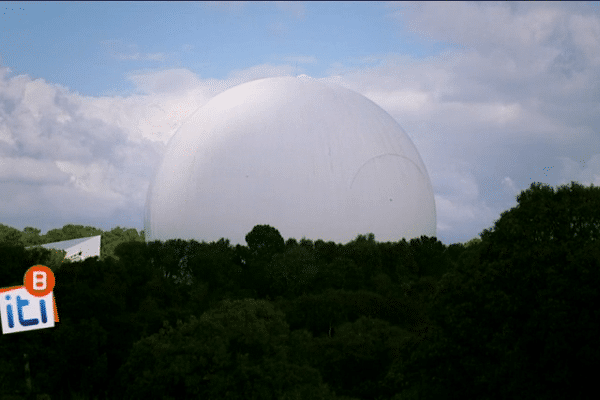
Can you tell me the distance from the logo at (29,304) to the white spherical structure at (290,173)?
78.0 ft

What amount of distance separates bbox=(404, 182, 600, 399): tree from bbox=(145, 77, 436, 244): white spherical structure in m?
22.6

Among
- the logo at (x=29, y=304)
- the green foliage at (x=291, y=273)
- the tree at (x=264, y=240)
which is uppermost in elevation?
the tree at (x=264, y=240)

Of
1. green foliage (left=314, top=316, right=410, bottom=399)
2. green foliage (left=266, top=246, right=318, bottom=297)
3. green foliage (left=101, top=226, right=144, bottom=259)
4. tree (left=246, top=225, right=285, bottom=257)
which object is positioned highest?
green foliage (left=101, top=226, right=144, bottom=259)

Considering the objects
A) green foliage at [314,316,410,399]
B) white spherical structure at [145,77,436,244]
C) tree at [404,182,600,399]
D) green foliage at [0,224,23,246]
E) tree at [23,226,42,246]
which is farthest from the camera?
tree at [23,226,42,246]

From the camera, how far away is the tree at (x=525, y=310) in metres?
17.0

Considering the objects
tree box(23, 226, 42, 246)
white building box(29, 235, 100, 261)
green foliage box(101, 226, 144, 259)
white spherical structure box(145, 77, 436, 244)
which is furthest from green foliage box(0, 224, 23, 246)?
white spherical structure box(145, 77, 436, 244)

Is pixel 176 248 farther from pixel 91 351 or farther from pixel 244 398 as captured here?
pixel 244 398

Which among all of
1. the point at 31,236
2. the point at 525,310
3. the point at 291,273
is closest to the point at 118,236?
the point at 31,236

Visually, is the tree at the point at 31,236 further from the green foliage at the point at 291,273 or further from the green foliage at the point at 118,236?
the green foliage at the point at 291,273

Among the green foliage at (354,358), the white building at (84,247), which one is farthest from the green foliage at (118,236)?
the green foliage at (354,358)

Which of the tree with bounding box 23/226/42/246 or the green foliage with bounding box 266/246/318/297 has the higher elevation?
the tree with bounding box 23/226/42/246

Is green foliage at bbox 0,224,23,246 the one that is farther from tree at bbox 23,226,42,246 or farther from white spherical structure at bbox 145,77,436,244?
white spherical structure at bbox 145,77,436,244

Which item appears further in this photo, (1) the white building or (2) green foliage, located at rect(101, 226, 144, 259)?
(2) green foliage, located at rect(101, 226, 144, 259)

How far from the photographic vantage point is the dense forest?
17.3 metres
